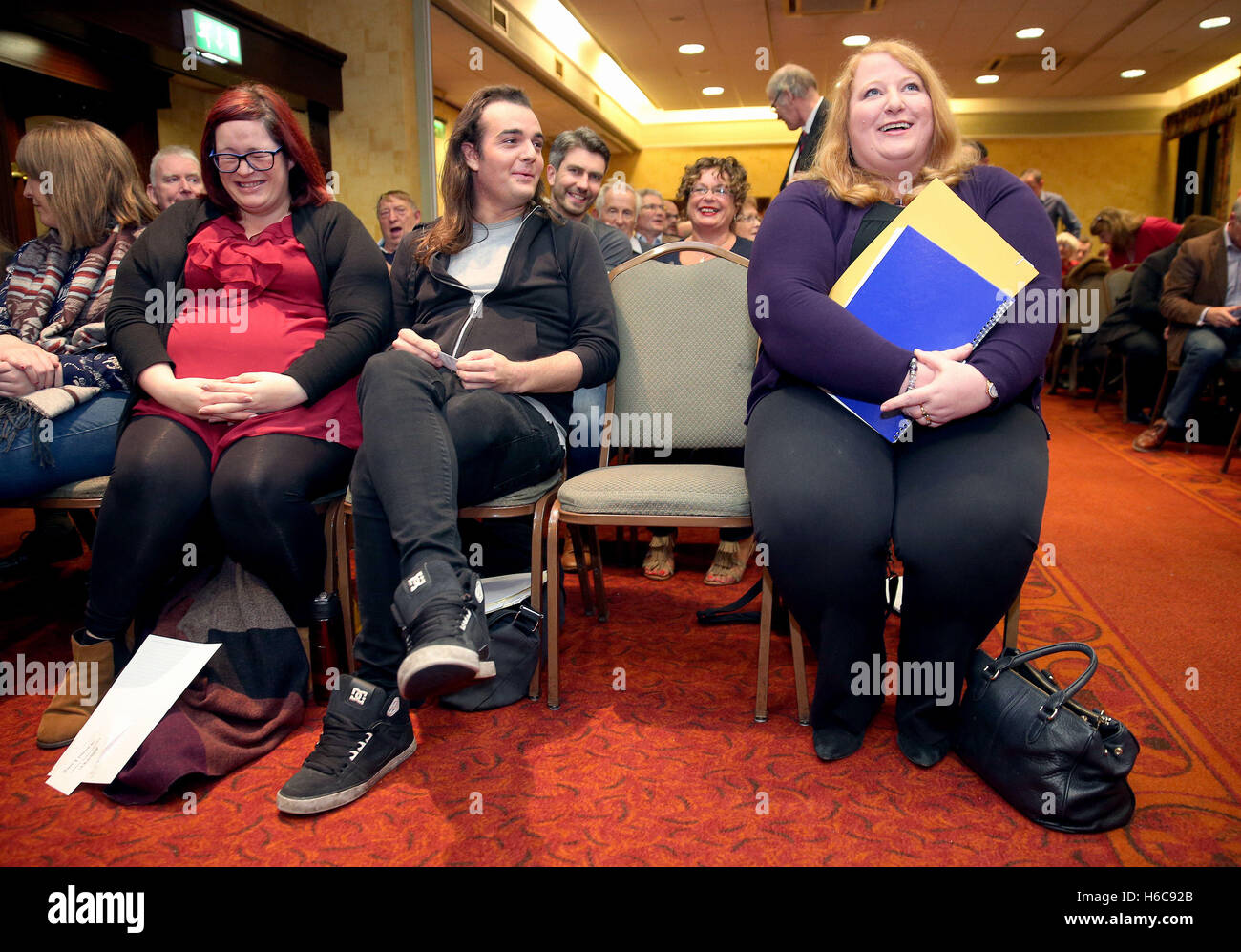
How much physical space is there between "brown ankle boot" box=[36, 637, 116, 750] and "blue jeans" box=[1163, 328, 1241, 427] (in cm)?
A: 473

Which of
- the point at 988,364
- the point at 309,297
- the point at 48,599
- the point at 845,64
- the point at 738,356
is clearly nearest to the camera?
the point at 988,364

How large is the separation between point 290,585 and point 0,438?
0.76 metres

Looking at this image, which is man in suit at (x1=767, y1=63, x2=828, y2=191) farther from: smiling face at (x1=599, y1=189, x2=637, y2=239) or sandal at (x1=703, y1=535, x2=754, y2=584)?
sandal at (x1=703, y1=535, x2=754, y2=584)

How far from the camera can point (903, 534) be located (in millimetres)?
1369

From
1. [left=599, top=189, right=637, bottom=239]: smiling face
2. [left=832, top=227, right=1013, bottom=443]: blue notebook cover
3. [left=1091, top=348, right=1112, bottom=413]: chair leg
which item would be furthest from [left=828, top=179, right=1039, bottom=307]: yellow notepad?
[left=1091, top=348, right=1112, bottom=413]: chair leg

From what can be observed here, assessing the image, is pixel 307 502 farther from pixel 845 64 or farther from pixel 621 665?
pixel 845 64

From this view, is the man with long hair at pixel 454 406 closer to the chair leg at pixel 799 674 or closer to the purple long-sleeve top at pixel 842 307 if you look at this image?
the purple long-sleeve top at pixel 842 307

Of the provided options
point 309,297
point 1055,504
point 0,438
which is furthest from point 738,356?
point 1055,504

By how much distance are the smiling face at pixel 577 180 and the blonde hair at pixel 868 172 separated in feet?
5.00

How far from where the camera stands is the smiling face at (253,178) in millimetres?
1705

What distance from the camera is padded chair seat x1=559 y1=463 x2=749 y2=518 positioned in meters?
1.56

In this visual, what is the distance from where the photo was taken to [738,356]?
1985mm

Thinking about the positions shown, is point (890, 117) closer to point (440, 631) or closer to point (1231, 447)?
point (440, 631)

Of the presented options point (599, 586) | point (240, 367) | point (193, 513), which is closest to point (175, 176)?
point (240, 367)
